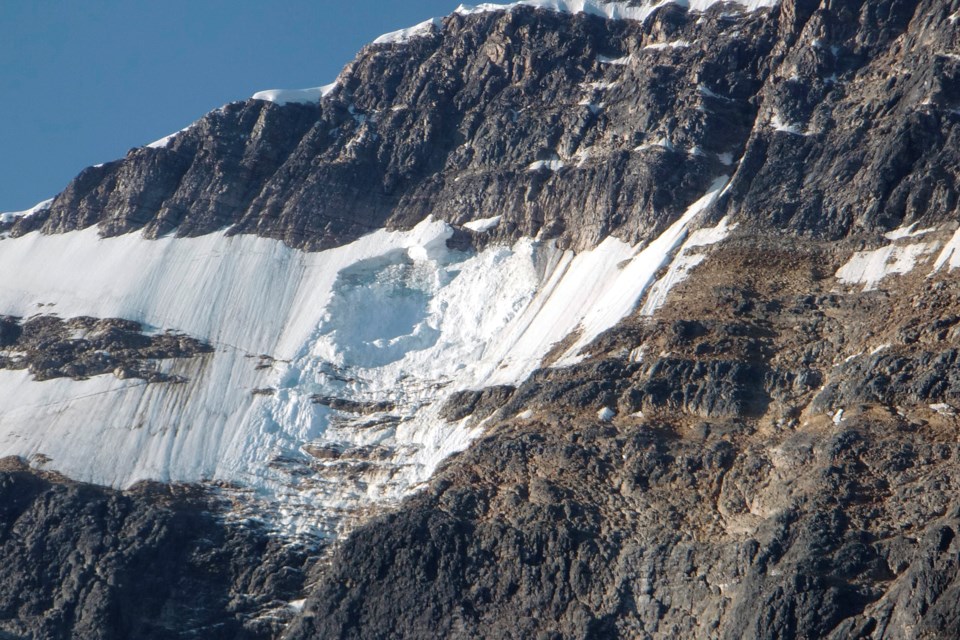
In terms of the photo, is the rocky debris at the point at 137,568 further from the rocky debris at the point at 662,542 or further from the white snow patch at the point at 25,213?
the white snow patch at the point at 25,213

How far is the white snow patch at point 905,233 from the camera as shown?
75.0 metres

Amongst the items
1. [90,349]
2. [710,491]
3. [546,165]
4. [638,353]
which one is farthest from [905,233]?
[90,349]

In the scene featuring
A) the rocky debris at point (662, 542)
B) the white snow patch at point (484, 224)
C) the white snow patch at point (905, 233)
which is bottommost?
the rocky debris at point (662, 542)

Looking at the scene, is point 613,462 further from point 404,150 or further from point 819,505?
point 404,150

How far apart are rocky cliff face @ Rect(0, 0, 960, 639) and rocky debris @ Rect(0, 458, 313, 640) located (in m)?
0.18

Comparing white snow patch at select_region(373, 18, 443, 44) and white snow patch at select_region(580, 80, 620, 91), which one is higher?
white snow patch at select_region(373, 18, 443, 44)

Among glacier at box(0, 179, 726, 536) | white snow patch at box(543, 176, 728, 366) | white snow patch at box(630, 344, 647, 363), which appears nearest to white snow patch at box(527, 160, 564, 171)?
glacier at box(0, 179, 726, 536)

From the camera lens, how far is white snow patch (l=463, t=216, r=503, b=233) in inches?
3787

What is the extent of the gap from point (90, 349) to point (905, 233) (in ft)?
165

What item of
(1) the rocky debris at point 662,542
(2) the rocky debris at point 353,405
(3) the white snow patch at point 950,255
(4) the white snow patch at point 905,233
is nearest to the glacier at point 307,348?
(2) the rocky debris at point 353,405

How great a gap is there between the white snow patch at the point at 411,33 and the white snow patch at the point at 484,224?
76.7ft

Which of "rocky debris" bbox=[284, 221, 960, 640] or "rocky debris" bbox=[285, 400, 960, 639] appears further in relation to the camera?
"rocky debris" bbox=[284, 221, 960, 640]

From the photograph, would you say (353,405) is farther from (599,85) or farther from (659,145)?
(599,85)

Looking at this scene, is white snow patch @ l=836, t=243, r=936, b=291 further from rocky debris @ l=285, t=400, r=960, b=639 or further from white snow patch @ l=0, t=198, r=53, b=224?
white snow patch @ l=0, t=198, r=53, b=224
